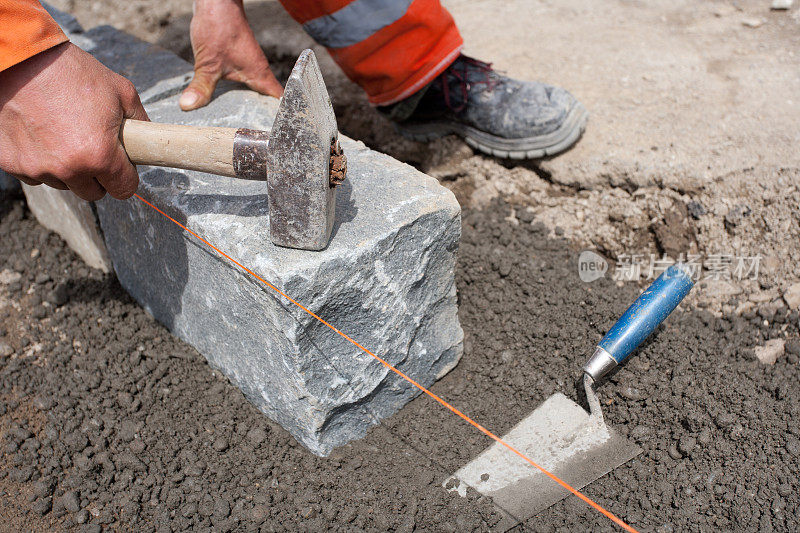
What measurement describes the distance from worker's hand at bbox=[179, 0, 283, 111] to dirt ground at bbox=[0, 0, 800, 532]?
85 cm

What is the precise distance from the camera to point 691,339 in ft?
7.10

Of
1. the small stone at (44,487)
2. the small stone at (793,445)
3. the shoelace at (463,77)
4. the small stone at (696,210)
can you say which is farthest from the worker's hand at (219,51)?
the small stone at (793,445)

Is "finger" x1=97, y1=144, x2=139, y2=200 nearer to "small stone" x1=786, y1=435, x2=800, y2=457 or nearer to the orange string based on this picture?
the orange string

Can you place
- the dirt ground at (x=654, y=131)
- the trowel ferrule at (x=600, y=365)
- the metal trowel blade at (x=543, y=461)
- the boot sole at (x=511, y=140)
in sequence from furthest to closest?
the boot sole at (x=511, y=140)
the dirt ground at (x=654, y=131)
the trowel ferrule at (x=600, y=365)
the metal trowel blade at (x=543, y=461)

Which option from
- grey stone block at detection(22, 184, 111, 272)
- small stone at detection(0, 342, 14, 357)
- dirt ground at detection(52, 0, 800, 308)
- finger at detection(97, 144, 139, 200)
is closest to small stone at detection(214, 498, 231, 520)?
finger at detection(97, 144, 139, 200)

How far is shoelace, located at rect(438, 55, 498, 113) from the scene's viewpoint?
279 centimetres

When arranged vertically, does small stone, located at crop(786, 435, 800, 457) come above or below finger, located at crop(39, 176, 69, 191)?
below

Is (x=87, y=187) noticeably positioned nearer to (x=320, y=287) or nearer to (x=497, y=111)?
(x=320, y=287)

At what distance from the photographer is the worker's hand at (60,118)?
1.54 m

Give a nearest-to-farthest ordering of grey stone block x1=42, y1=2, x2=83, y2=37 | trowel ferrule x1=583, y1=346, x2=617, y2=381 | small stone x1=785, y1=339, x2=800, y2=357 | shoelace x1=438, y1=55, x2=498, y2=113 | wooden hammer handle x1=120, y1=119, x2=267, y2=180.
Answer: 1. wooden hammer handle x1=120, y1=119, x2=267, y2=180
2. trowel ferrule x1=583, y1=346, x2=617, y2=381
3. small stone x1=785, y1=339, x2=800, y2=357
4. shoelace x1=438, y1=55, x2=498, y2=113
5. grey stone block x1=42, y1=2, x2=83, y2=37

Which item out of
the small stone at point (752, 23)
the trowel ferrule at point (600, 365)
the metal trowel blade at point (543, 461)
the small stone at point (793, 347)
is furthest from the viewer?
the small stone at point (752, 23)

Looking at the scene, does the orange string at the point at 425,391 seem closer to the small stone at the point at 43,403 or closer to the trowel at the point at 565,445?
the trowel at the point at 565,445

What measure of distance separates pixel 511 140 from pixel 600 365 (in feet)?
3.84

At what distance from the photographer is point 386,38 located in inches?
95.0
